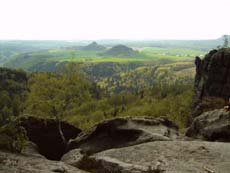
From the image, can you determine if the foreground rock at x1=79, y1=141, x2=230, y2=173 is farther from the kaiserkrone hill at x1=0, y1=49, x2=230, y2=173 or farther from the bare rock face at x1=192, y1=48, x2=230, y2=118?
the bare rock face at x1=192, y1=48, x2=230, y2=118

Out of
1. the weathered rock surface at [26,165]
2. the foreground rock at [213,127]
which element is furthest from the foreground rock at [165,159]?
the foreground rock at [213,127]

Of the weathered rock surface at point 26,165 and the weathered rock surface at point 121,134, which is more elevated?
the weathered rock surface at point 26,165

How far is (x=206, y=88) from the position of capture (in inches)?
2857

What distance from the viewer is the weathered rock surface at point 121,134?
33.5 meters

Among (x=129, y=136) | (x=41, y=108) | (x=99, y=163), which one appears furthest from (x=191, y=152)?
(x=41, y=108)

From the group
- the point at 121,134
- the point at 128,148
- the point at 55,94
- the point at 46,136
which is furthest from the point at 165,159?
the point at 55,94

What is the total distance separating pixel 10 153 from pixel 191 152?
12.7 metres

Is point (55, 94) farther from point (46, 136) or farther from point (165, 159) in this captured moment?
point (165, 159)

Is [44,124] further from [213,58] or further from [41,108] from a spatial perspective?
[213,58]

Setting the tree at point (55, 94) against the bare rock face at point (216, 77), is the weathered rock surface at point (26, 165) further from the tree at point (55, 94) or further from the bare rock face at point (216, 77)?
the bare rock face at point (216, 77)

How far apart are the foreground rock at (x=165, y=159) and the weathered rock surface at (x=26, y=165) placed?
8.04 feet

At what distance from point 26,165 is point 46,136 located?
15.1 meters

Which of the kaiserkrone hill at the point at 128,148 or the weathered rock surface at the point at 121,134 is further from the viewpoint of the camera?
the weathered rock surface at the point at 121,134

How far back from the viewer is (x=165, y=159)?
82.8 feet
